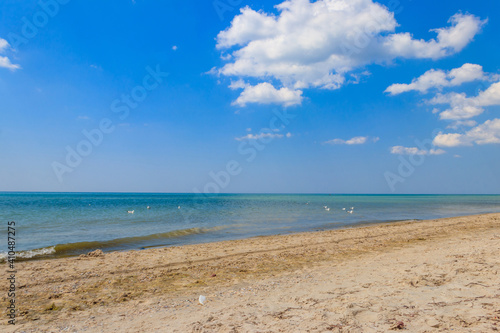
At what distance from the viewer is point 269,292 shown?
6746 mm

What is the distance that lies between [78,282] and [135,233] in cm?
1210

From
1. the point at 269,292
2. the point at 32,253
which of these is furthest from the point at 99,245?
the point at 269,292

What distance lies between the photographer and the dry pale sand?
470 cm

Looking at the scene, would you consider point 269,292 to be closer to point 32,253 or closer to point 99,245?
point 32,253

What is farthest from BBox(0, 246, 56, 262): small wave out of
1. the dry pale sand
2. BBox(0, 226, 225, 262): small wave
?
the dry pale sand

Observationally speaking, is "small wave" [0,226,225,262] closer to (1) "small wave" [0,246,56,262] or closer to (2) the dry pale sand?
(1) "small wave" [0,246,56,262]

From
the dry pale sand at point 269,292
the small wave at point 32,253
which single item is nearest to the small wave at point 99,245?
the small wave at point 32,253

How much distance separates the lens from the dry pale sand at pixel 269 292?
4.70 metres

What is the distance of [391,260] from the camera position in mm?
9500

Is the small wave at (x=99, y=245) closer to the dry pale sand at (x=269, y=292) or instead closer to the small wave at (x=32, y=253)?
the small wave at (x=32, y=253)

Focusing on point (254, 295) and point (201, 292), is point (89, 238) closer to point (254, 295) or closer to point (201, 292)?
point (201, 292)

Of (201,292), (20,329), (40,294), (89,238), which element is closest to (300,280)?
(201,292)

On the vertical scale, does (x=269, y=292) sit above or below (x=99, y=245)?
Answer: above

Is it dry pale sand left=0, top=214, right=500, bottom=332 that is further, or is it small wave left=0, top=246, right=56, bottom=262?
small wave left=0, top=246, right=56, bottom=262
